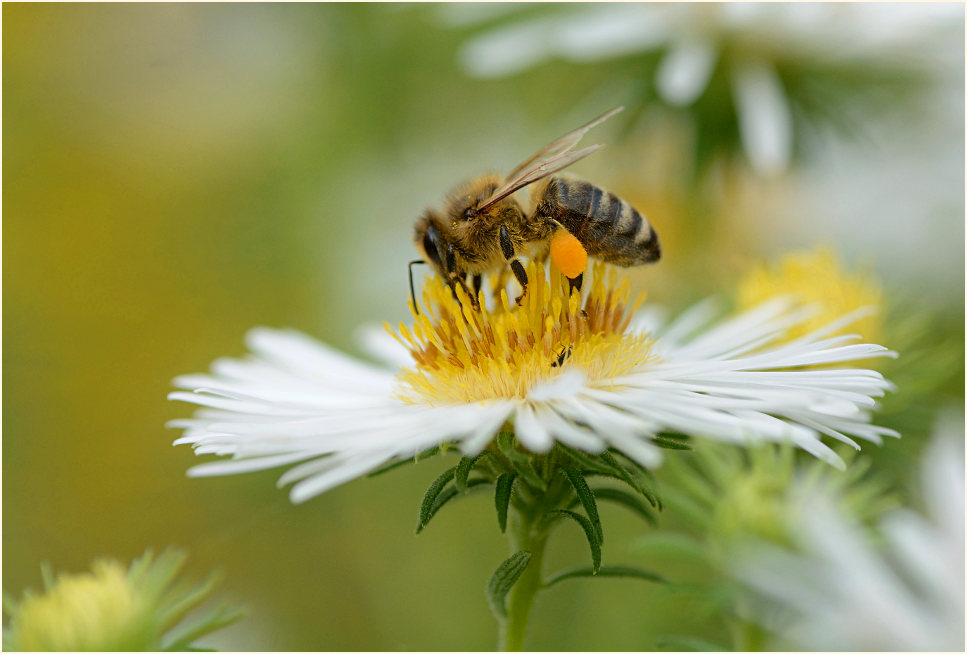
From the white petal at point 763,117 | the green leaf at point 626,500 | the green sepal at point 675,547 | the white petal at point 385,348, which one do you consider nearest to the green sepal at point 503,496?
the green leaf at point 626,500

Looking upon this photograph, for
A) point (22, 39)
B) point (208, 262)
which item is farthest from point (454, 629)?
point (22, 39)

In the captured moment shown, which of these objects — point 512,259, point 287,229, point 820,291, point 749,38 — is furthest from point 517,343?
point 287,229

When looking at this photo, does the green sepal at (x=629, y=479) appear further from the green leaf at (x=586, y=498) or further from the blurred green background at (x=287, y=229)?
the blurred green background at (x=287, y=229)

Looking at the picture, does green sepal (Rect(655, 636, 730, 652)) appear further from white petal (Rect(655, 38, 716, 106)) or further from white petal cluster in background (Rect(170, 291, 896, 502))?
white petal (Rect(655, 38, 716, 106))

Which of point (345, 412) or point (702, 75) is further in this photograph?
point (702, 75)

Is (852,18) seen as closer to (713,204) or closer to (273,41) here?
(713,204)

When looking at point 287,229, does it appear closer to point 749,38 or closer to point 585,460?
point 749,38
